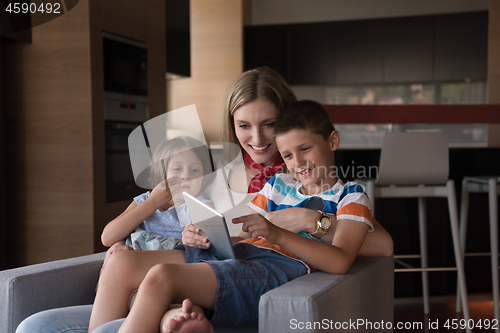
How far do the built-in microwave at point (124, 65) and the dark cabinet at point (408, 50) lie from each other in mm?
3183

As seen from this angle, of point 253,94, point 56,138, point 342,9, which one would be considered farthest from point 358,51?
point 253,94

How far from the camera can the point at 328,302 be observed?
951 millimetres

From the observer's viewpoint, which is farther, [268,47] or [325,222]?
[268,47]

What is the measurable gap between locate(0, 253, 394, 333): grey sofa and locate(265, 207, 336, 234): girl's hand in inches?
4.8

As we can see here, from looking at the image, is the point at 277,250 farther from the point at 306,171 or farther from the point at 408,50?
the point at 408,50

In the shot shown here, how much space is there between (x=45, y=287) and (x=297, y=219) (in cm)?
73

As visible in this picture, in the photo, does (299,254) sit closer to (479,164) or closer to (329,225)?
(329,225)

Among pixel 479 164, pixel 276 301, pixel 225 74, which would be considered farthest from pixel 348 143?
pixel 276 301

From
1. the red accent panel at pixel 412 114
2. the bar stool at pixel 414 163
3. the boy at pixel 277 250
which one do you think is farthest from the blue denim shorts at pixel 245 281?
the red accent panel at pixel 412 114

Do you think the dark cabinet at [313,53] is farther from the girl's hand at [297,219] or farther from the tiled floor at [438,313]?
the girl's hand at [297,219]

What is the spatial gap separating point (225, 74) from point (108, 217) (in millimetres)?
3150

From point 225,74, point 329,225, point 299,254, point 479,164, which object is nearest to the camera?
point 299,254

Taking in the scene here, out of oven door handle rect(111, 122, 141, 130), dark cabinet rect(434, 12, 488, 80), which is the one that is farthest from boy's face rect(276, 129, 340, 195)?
dark cabinet rect(434, 12, 488, 80)

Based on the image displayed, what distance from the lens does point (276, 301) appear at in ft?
3.04
